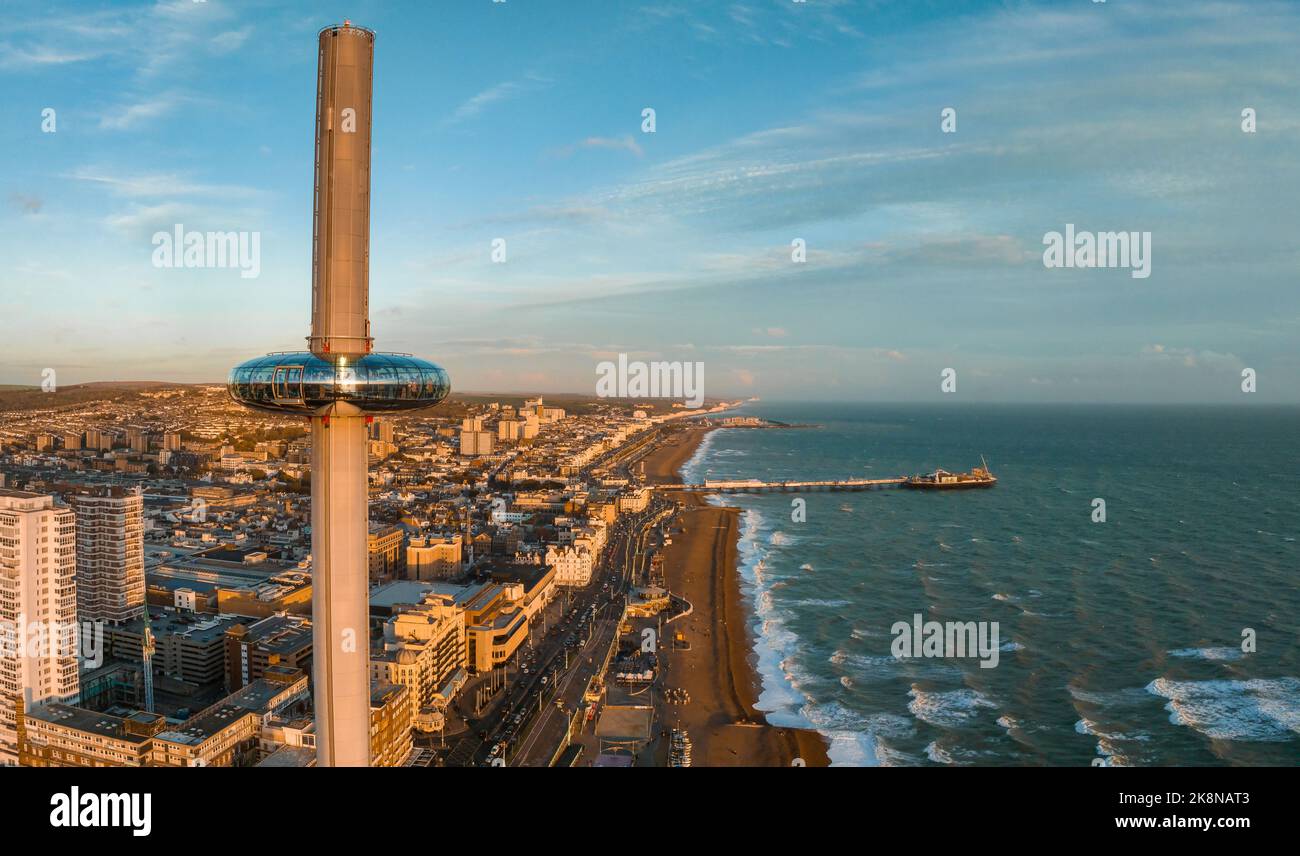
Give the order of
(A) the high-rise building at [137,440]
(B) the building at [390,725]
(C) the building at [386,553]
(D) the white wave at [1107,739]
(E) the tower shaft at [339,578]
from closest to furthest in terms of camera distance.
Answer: (E) the tower shaft at [339,578]
(B) the building at [390,725]
(D) the white wave at [1107,739]
(C) the building at [386,553]
(A) the high-rise building at [137,440]

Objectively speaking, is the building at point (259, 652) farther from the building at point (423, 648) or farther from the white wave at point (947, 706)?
the white wave at point (947, 706)


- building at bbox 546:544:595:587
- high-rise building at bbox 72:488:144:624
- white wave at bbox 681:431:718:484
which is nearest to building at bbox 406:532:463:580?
building at bbox 546:544:595:587

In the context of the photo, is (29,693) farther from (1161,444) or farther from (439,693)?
(1161,444)

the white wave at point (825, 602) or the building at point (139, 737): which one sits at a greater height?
the building at point (139, 737)

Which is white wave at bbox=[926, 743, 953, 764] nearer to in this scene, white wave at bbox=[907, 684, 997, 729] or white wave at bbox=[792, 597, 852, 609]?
white wave at bbox=[907, 684, 997, 729]

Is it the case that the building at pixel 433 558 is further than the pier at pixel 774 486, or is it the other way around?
the pier at pixel 774 486

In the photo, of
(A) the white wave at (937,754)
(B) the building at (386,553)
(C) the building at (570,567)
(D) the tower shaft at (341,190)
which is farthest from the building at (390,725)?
(B) the building at (386,553)

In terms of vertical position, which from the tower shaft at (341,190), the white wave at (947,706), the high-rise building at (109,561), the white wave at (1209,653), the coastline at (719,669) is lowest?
the coastline at (719,669)
